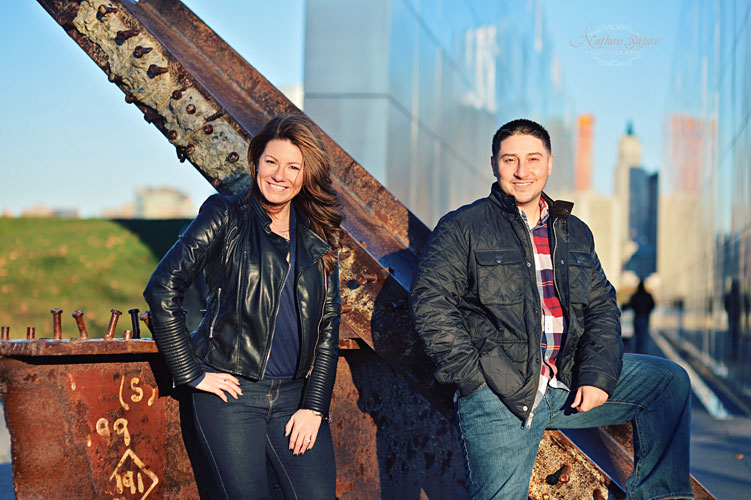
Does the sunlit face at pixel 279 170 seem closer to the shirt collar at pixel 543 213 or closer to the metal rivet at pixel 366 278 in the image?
the metal rivet at pixel 366 278

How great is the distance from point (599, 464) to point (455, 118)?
40.1 feet

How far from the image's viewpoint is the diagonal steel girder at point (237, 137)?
2850 millimetres

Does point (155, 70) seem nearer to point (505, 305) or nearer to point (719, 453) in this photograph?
point (505, 305)

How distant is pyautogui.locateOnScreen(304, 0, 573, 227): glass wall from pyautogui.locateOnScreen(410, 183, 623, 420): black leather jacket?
7.42 metres

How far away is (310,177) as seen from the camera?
2.62 meters

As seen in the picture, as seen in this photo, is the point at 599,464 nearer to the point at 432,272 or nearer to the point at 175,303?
the point at 432,272

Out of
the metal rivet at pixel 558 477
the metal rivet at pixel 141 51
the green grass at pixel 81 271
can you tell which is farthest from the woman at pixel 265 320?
the green grass at pixel 81 271

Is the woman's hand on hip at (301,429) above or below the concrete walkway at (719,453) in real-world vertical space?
above

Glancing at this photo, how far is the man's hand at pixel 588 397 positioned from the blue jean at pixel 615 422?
2.6 inches

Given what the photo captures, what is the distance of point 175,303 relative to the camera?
7.81 feet

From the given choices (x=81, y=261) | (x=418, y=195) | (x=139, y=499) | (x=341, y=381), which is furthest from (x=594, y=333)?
(x=81, y=261)

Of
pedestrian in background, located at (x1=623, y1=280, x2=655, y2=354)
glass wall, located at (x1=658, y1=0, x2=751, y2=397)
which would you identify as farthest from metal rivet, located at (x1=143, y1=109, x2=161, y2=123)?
pedestrian in background, located at (x1=623, y1=280, x2=655, y2=354)

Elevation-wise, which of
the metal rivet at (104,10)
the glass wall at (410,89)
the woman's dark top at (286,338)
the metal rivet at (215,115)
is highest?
the glass wall at (410,89)

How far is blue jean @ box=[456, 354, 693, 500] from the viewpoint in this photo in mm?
2465
